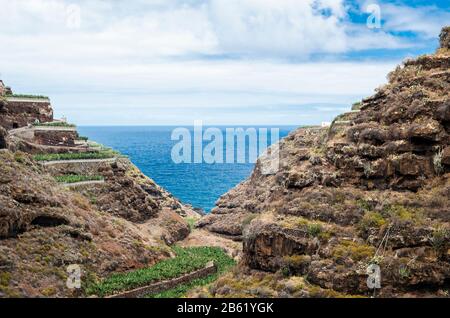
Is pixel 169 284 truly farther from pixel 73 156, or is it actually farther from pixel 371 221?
pixel 73 156

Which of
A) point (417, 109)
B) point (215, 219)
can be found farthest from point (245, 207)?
point (417, 109)

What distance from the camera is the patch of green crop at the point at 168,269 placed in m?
33.7

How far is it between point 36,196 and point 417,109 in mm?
23349

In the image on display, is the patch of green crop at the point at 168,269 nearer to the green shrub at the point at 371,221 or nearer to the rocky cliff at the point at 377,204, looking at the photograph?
the rocky cliff at the point at 377,204

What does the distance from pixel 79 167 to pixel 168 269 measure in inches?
589

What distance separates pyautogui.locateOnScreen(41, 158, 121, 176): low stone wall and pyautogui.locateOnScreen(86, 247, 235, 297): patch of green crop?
9769mm

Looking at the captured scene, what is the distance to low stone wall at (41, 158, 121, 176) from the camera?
47.1m

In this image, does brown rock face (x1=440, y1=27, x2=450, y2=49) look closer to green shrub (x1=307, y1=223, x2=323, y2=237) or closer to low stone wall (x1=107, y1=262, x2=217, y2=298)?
green shrub (x1=307, y1=223, x2=323, y2=237)

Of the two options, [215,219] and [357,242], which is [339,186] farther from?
[215,219]

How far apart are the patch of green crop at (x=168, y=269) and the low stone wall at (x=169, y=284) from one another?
1.27ft

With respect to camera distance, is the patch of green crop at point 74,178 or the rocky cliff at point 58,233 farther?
the patch of green crop at point 74,178

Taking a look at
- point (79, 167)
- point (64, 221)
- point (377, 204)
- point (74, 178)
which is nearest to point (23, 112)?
point (79, 167)

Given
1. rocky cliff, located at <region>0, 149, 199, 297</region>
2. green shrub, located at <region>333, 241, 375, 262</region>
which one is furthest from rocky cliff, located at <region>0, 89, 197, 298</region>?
green shrub, located at <region>333, 241, 375, 262</region>

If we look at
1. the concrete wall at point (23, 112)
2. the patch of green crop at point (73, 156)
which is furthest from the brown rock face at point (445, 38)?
the concrete wall at point (23, 112)
